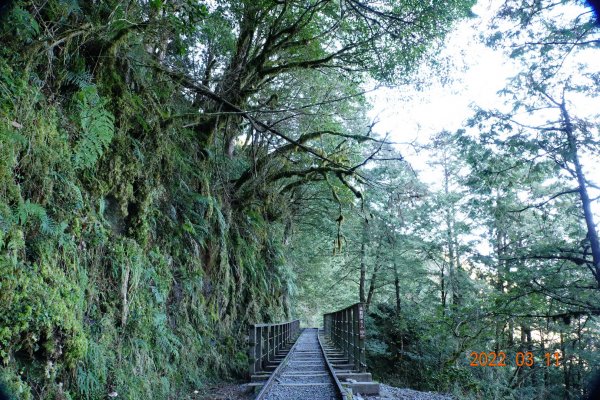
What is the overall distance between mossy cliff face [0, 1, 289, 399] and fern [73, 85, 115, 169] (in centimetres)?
1

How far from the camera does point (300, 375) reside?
6887 mm

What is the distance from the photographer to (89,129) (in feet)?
12.4

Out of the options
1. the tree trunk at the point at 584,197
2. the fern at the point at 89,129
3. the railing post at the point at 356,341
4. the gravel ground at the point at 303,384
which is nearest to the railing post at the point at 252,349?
the gravel ground at the point at 303,384

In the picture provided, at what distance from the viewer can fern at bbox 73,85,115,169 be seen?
3717 millimetres

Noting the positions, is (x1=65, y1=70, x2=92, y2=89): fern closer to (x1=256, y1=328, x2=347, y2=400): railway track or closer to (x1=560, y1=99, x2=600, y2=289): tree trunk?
(x1=256, y1=328, x2=347, y2=400): railway track

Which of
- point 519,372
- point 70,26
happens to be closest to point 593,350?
point 519,372

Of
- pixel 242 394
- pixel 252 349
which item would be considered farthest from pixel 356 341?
pixel 242 394

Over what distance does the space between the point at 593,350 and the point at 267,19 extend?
13.2 m

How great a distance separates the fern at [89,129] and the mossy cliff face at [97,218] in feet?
0.05

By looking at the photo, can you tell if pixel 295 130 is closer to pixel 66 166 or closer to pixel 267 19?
pixel 267 19

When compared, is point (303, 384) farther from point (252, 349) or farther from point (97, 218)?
point (97, 218)

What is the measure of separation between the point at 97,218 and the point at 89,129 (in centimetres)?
98
